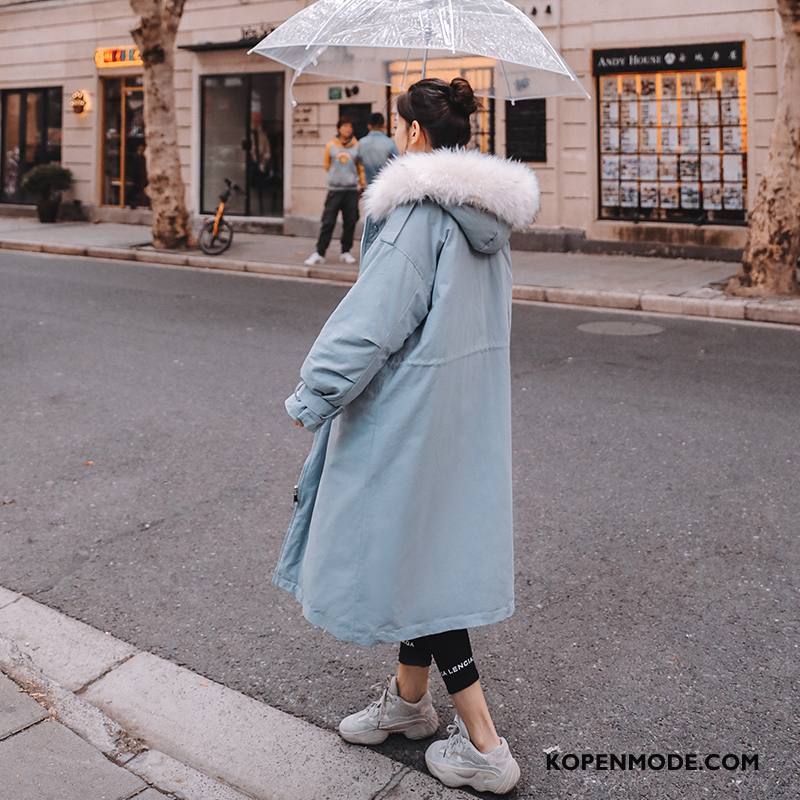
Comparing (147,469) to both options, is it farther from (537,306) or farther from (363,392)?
(537,306)

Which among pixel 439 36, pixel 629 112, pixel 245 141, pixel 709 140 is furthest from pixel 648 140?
pixel 439 36

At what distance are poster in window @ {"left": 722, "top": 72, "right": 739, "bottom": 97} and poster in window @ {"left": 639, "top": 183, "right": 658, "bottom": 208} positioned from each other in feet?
5.97

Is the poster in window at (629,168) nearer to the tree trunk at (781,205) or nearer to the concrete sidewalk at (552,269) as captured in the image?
the concrete sidewalk at (552,269)

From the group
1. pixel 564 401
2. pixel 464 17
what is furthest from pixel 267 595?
pixel 564 401

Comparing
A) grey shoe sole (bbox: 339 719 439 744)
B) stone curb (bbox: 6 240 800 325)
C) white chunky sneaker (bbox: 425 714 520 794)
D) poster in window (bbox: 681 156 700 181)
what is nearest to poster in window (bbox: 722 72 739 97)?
poster in window (bbox: 681 156 700 181)

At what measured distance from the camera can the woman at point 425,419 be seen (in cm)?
282

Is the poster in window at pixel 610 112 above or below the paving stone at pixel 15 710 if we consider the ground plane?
above

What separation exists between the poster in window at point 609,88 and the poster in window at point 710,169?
1.89 metres

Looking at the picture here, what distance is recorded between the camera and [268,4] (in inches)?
824

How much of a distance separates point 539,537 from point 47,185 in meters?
20.5

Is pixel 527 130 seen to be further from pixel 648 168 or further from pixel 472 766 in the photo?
pixel 472 766

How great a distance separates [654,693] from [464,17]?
2629 mm

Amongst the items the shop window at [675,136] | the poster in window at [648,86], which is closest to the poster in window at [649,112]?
the shop window at [675,136]

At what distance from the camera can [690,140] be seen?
17078 mm
